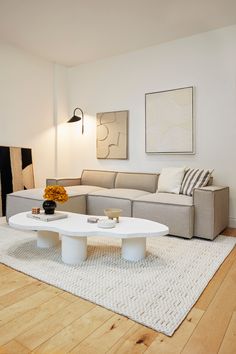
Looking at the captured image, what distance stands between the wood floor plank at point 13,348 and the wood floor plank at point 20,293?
37 cm

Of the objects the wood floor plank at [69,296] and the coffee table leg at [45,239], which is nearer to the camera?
the wood floor plank at [69,296]

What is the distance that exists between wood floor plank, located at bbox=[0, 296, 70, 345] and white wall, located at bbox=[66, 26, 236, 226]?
2.58 m

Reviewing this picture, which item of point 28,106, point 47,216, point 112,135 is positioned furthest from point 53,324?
point 28,106

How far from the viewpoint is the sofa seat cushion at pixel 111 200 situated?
323cm

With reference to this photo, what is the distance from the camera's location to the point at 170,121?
383 centimetres

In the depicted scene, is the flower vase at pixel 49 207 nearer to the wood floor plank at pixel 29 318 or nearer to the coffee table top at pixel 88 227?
the coffee table top at pixel 88 227

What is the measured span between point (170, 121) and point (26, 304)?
9.80ft

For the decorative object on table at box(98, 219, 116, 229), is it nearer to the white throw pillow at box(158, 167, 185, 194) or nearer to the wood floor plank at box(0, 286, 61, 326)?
the wood floor plank at box(0, 286, 61, 326)

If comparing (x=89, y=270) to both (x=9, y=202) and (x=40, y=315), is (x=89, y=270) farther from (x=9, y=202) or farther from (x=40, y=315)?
(x=9, y=202)

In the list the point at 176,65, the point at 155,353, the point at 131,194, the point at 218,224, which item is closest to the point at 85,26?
the point at 176,65

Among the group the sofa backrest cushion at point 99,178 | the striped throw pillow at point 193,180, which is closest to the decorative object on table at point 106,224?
the striped throw pillow at point 193,180

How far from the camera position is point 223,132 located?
136 inches

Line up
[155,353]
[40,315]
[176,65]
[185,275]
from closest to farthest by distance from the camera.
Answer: [155,353]
[40,315]
[185,275]
[176,65]

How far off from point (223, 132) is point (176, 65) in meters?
1.17
